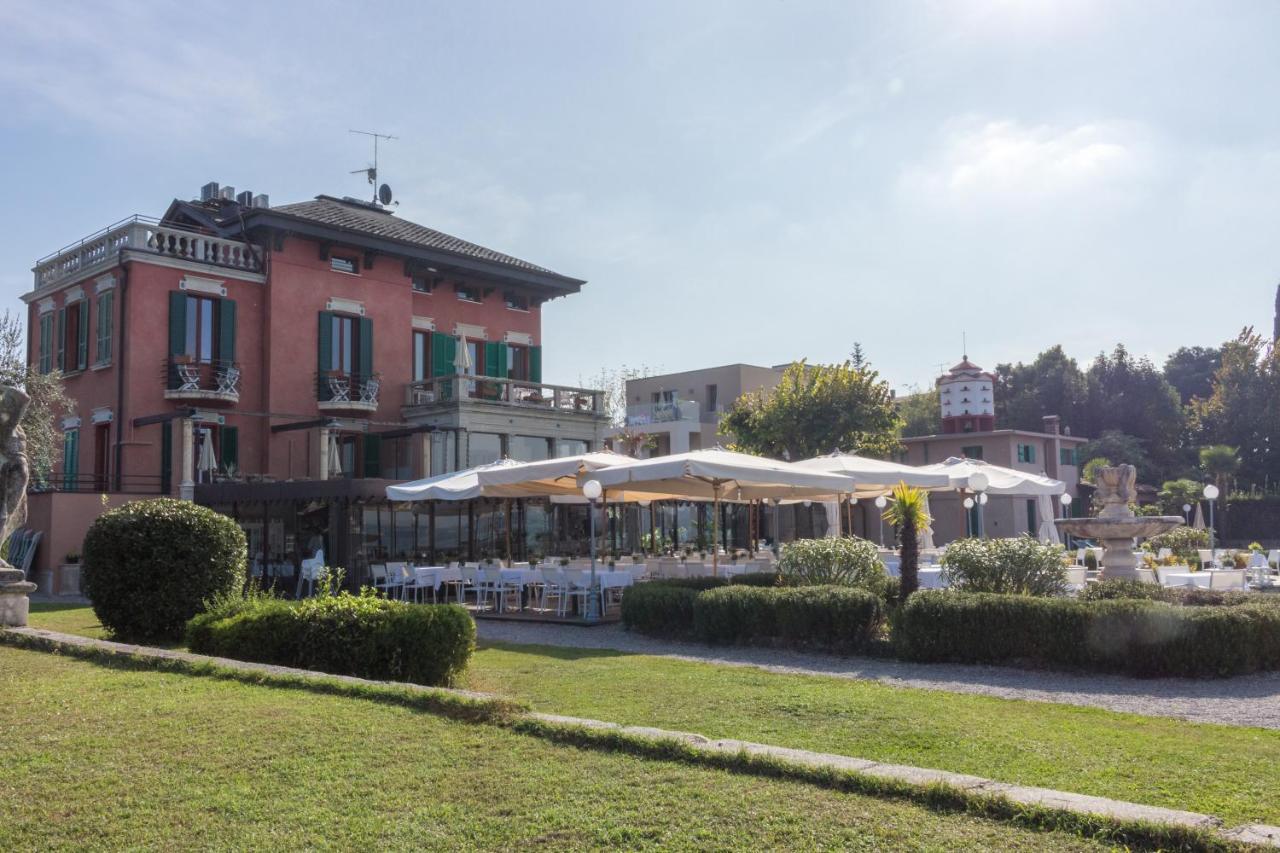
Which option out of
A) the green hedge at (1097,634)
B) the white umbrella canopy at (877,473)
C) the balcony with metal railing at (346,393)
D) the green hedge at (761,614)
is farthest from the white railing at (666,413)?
the green hedge at (1097,634)

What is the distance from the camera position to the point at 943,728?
6.76 m

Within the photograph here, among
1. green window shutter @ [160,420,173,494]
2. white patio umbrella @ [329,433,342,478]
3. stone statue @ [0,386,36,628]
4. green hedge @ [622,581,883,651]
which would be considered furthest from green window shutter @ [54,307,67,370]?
green hedge @ [622,581,883,651]

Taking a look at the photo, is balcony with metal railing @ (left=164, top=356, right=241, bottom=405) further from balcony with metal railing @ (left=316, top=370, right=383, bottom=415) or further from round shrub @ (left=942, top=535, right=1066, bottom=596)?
round shrub @ (left=942, top=535, right=1066, bottom=596)

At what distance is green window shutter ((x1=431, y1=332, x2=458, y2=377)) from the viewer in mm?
28678

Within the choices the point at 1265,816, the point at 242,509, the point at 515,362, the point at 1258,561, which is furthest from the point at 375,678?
the point at 515,362

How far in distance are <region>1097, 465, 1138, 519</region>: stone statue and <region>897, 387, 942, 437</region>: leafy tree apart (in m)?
44.8

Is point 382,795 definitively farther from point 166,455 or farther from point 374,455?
point 374,455

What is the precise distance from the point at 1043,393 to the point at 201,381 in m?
47.7

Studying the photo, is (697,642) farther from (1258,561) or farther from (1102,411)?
(1102,411)

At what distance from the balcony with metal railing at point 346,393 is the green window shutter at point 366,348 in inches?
13.0

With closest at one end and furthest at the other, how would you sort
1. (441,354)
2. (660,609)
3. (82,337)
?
(660,609), (82,337), (441,354)

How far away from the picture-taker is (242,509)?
2169cm

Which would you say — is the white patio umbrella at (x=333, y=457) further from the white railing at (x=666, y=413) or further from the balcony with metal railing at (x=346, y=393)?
the white railing at (x=666, y=413)

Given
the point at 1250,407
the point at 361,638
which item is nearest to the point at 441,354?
the point at 361,638
